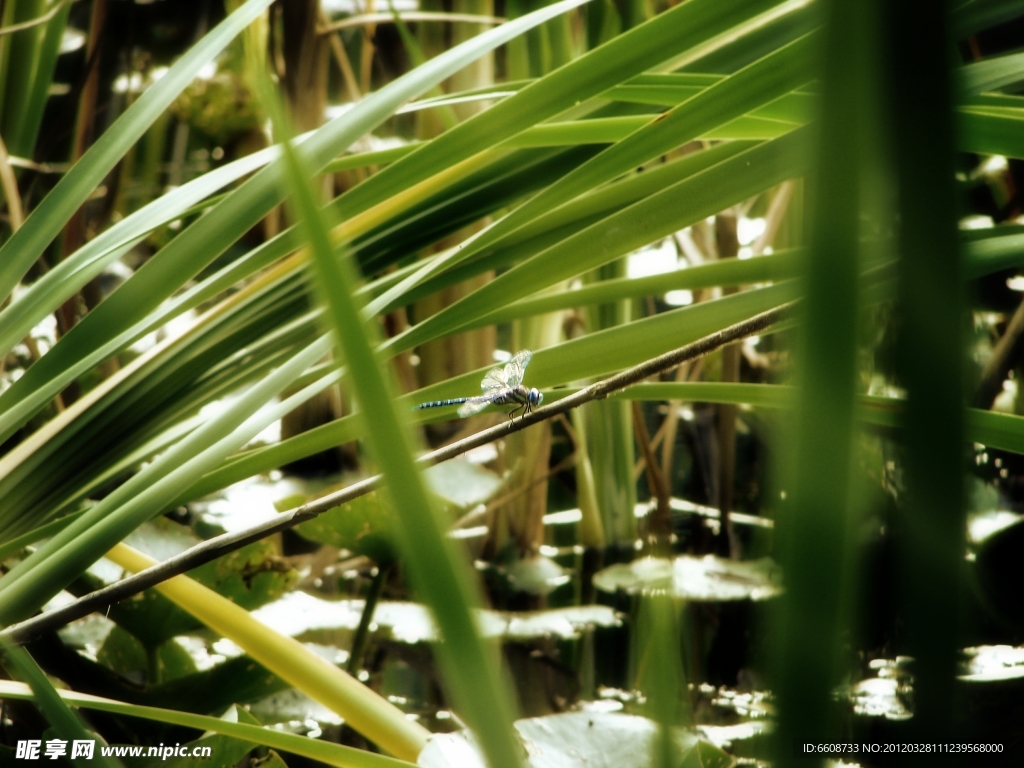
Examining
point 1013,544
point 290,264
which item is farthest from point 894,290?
point 1013,544

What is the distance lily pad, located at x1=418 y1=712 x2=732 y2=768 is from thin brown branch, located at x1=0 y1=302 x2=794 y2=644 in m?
A: 0.17

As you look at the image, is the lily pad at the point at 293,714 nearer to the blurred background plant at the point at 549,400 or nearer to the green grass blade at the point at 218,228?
the blurred background plant at the point at 549,400

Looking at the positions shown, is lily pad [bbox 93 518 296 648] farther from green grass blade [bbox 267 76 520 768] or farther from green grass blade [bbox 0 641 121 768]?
green grass blade [bbox 267 76 520 768]

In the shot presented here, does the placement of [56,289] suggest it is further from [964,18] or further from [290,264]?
[964,18]

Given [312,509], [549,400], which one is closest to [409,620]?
[549,400]

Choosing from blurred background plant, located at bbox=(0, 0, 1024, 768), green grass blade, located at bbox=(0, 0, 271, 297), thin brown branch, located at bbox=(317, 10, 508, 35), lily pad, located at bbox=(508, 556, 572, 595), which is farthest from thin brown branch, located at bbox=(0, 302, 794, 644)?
thin brown branch, located at bbox=(317, 10, 508, 35)

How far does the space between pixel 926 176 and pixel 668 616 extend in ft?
0.28

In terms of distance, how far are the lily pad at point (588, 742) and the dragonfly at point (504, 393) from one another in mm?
225

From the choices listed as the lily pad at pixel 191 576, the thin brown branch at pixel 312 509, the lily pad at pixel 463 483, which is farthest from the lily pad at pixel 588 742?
the lily pad at pixel 463 483

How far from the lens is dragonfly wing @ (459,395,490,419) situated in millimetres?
531

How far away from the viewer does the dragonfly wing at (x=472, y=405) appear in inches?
20.9

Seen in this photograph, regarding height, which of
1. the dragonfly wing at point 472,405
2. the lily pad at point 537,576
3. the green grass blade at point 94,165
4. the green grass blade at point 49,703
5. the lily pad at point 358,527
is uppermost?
the green grass blade at point 94,165

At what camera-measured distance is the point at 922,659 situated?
0.11 m

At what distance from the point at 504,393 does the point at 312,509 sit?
0.24 metres
